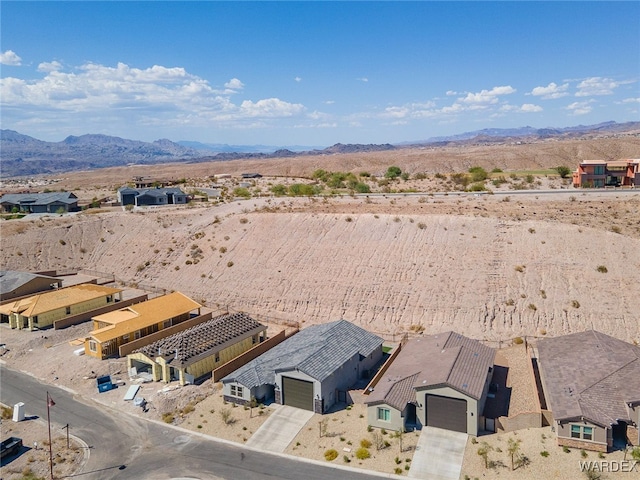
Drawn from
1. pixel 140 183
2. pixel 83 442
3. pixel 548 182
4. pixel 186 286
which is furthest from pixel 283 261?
pixel 140 183

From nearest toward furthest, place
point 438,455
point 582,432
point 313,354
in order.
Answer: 1. point 582,432
2. point 438,455
3. point 313,354

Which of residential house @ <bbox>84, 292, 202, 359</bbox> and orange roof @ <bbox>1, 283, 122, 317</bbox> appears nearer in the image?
residential house @ <bbox>84, 292, 202, 359</bbox>

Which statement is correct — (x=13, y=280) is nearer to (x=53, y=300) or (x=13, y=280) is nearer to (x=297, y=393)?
(x=53, y=300)

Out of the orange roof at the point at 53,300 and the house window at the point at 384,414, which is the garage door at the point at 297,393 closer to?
the house window at the point at 384,414

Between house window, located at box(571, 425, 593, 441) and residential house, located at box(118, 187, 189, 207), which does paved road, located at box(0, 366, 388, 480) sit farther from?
residential house, located at box(118, 187, 189, 207)

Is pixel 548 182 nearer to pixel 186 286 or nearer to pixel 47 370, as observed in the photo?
pixel 186 286

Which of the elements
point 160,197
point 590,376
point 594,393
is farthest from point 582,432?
point 160,197

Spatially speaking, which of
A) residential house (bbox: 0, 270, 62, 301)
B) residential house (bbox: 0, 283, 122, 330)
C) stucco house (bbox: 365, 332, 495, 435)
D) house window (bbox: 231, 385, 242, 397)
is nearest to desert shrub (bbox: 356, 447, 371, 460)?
stucco house (bbox: 365, 332, 495, 435)

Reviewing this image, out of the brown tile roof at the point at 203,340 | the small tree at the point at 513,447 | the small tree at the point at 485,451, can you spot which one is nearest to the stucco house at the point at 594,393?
the small tree at the point at 513,447
